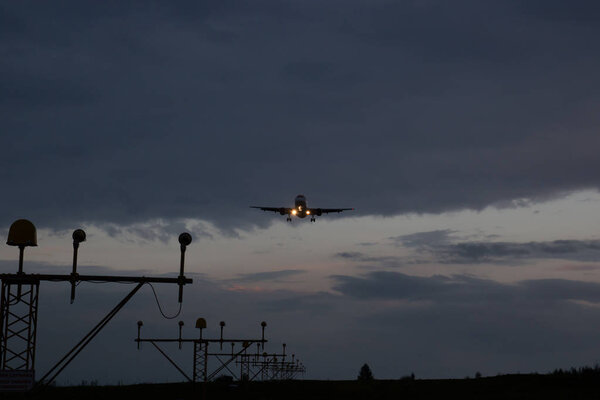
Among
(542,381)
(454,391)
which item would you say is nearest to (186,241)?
(454,391)

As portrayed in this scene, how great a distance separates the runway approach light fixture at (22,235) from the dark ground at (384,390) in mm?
15297

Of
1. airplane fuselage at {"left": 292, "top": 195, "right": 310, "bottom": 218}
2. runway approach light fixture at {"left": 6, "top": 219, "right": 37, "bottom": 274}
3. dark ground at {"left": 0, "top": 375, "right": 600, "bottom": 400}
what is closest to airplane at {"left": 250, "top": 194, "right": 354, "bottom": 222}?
airplane fuselage at {"left": 292, "top": 195, "right": 310, "bottom": 218}

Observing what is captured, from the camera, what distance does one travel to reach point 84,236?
2769cm

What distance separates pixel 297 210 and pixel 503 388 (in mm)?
62931

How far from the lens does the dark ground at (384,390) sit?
4178cm

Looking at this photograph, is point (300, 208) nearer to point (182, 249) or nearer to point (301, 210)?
point (301, 210)

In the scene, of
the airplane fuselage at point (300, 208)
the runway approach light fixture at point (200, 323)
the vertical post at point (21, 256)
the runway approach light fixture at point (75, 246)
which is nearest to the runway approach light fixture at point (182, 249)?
the runway approach light fixture at point (75, 246)

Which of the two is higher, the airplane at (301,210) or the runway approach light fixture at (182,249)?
the airplane at (301,210)

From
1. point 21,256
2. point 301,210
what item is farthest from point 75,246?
point 301,210

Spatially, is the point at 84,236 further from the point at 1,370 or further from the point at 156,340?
the point at 156,340

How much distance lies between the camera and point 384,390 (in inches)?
1887

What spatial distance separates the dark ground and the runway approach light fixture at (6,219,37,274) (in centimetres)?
1530

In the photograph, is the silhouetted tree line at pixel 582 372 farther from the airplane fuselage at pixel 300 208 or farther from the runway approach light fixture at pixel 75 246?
the airplane fuselage at pixel 300 208

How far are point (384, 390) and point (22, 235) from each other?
1117 inches
